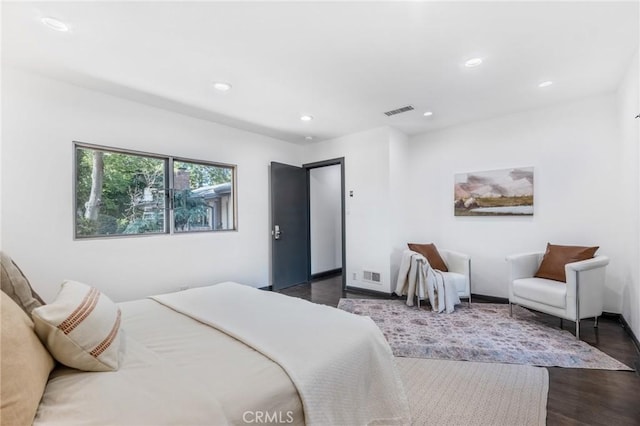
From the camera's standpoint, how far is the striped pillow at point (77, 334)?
42.5 inches

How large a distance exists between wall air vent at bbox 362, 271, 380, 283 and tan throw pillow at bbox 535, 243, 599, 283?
6.55 ft

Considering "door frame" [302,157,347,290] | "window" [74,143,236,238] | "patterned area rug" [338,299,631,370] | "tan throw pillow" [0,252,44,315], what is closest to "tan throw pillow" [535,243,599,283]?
"patterned area rug" [338,299,631,370]

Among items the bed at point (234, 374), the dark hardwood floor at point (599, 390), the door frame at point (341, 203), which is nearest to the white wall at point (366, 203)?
the door frame at point (341, 203)

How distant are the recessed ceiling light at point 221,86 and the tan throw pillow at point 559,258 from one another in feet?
13.5

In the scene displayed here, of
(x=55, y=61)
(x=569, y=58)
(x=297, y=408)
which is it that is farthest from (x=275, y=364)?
(x=569, y=58)

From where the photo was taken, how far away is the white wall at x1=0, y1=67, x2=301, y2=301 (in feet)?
8.28

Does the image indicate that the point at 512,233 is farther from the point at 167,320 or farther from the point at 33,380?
the point at 33,380

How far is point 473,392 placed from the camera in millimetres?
1970

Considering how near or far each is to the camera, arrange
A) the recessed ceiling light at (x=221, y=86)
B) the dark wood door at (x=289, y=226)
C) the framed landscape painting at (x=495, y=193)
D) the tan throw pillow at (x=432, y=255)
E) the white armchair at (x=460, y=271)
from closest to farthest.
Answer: the recessed ceiling light at (x=221, y=86), the white armchair at (x=460, y=271), the framed landscape painting at (x=495, y=193), the tan throw pillow at (x=432, y=255), the dark wood door at (x=289, y=226)

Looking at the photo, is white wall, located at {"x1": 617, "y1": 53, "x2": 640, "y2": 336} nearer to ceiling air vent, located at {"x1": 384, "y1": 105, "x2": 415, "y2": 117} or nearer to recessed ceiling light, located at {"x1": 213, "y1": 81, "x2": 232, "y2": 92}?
ceiling air vent, located at {"x1": 384, "y1": 105, "x2": 415, "y2": 117}

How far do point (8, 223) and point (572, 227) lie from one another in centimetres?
595

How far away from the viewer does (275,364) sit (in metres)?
1.19

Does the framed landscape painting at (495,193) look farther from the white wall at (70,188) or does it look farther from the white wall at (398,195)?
the white wall at (70,188)

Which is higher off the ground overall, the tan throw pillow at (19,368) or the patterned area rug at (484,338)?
the tan throw pillow at (19,368)
